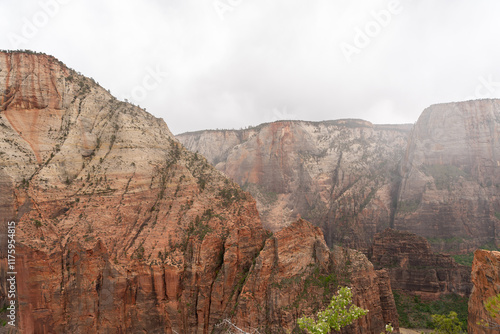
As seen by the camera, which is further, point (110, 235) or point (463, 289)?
point (463, 289)

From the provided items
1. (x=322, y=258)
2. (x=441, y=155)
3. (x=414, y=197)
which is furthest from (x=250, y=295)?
(x=441, y=155)

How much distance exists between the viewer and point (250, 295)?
2675 centimetres

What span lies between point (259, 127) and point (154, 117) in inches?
2159

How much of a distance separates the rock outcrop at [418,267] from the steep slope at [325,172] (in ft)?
38.8

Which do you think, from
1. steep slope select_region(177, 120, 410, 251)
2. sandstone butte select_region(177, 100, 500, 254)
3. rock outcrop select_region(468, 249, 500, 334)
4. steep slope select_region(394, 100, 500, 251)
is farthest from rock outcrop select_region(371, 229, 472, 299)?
rock outcrop select_region(468, 249, 500, 334)

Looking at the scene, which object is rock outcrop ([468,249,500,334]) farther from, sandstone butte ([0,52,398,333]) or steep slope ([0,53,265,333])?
steep slope ([0,53,265,333])

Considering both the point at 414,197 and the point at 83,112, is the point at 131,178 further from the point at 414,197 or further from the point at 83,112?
the point at 414,197

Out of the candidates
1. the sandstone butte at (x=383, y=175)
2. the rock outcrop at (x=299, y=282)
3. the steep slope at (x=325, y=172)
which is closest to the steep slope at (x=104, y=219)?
the rock outcrop at (x=299, y=282)

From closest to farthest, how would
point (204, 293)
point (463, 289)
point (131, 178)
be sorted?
1. point (204, 293)
2. point (131, 178)
3. point (463, 289)

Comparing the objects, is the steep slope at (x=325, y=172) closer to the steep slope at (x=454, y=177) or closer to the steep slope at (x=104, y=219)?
the steep slope at (x=454, y=177)

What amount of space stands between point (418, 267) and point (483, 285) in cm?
2716

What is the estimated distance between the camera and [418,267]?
4609 centimetres

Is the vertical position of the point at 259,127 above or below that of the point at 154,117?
above

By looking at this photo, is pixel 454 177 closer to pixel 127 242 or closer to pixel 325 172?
pixel 325 172
